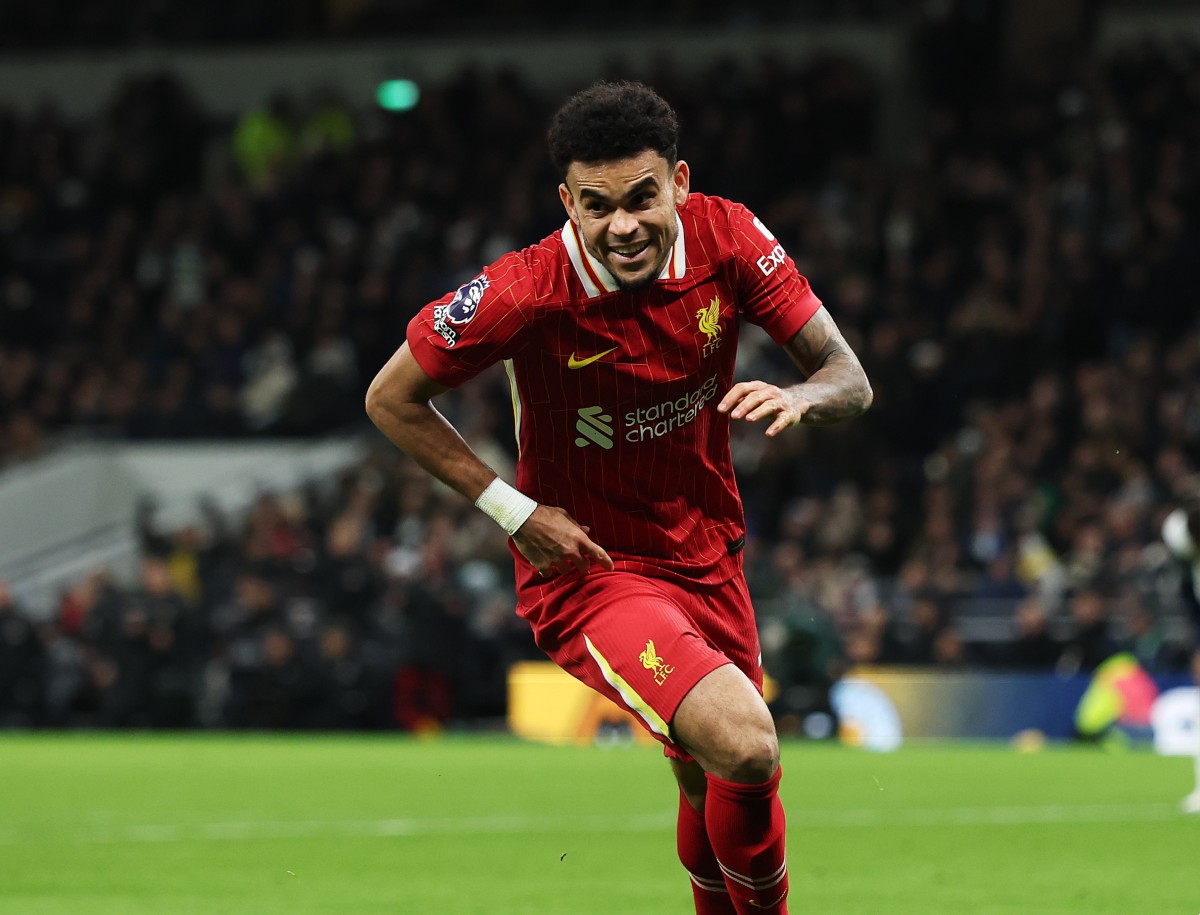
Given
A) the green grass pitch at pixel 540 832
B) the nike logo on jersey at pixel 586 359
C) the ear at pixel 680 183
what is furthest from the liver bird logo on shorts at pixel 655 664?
the green grass pitch at pixel 540 832

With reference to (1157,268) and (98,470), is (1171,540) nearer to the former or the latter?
(1157,268)

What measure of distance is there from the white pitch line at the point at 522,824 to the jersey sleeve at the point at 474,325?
5250mm

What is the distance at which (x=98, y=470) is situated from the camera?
24.3 meters

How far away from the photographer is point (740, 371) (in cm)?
2002

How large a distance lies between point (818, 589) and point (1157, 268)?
15.2 ft

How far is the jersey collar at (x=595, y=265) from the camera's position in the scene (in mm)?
5758

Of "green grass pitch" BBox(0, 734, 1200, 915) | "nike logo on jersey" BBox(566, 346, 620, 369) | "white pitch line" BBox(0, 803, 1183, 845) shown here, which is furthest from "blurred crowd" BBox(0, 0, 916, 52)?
"nike logo on jersey" BBox(566, 346, 620, 369)

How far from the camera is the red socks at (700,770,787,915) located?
5504mm

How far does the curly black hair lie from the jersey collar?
20 cm

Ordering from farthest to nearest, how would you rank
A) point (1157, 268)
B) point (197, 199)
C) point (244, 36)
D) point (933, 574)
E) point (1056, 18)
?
point (244, 36) → point (197, 199) → point (1056, 18) → point (1157, 268) → point (933, 574)

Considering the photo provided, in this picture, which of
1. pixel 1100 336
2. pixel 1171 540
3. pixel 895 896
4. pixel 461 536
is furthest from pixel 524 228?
pixel 895 896

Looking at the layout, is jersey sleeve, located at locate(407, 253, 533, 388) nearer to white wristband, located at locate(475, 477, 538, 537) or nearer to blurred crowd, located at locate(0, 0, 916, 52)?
white wristband, located at locate(475, 477, 538, 537)

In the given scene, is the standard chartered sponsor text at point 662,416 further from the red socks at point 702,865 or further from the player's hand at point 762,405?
the red socks at point 702,865

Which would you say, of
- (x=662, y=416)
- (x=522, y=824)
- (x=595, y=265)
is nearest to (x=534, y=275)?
(x=595, y=265)
